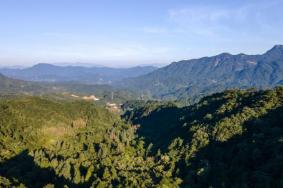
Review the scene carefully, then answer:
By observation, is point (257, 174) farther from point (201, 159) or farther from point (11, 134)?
point (11, 134)

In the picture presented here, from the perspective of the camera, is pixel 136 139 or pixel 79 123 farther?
pixel 79 123

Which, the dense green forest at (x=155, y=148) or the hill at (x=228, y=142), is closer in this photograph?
the hill at (x=228, y=142)

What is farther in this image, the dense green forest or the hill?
the dense green forest

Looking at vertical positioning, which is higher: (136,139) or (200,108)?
(200,108)

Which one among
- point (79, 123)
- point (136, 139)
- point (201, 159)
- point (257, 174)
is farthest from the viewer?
point (79, 123)

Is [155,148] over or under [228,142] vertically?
under

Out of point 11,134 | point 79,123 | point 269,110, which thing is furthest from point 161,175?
point 79,123

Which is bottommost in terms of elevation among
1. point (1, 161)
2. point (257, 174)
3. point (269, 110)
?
point (1, 161)

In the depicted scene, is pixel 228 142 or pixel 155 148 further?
pixel 155 148
